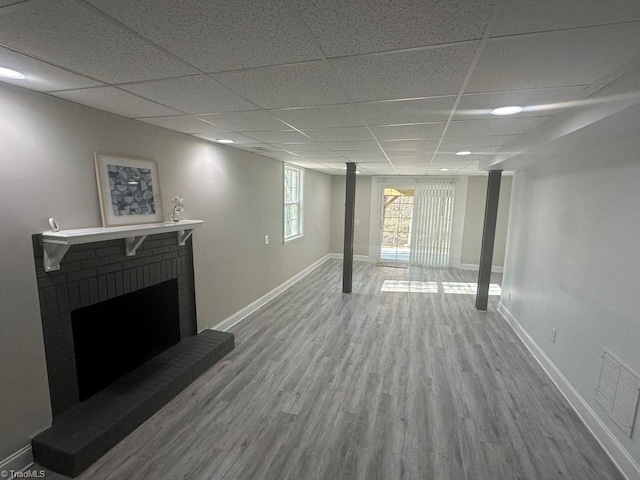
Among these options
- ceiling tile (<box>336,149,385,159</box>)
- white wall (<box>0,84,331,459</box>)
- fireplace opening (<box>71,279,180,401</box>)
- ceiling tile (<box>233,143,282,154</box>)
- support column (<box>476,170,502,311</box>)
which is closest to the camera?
white wall (<box>0,84,331,459</box>)

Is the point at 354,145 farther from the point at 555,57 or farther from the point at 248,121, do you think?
the point at 555,57

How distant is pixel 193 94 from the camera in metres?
1.82

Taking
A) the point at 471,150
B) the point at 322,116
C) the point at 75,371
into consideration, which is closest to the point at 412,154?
the point at 471,150

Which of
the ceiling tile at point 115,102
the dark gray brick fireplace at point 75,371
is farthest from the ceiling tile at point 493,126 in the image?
the dark gray brick fireplace at point 75,371

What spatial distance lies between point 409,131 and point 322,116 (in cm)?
89

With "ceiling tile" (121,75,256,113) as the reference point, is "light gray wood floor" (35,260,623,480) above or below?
below

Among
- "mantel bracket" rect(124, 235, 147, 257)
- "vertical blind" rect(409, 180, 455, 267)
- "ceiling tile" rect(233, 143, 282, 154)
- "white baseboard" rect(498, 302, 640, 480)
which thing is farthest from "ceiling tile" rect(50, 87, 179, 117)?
"vertical blind" rect(409, 180, 455, 267)

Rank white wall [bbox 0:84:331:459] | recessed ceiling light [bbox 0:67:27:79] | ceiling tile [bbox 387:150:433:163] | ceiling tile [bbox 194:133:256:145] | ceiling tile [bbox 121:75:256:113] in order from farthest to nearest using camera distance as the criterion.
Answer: ceiling tile [bbox 387:150:433:163] → ceiling tile [bbox 194:133:256:145] → white wall [bbox 0:84:331:459] → ceiling tile [bbox 121:75:256:113] → recessed ceiling light [bbox 0:67:27:79]

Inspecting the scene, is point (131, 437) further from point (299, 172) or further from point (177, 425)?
point (299, 172)

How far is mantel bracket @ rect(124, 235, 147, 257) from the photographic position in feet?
8.15

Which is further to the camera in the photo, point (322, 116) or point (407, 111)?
point (322, 116)

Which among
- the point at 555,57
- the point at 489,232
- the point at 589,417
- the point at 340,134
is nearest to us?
the point at 555,57

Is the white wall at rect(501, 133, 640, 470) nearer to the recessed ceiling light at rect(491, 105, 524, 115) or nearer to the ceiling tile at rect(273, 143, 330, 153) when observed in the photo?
the recessed ceiling light at rect(491, 105, 524, 115)

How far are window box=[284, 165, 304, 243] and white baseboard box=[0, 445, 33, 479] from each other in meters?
4.13
